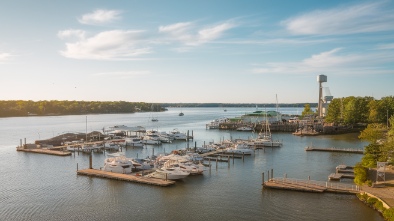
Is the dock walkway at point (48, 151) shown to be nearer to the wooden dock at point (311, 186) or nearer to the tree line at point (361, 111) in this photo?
the wooden dock at point (311, 186)

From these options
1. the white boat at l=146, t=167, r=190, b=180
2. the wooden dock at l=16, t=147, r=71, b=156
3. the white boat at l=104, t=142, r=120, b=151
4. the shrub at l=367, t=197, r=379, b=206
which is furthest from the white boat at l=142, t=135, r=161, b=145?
the shrub at l=367, t=197, r=379, b=206

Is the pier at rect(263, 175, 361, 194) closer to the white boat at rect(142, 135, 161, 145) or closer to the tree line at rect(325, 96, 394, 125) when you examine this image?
the white boat at rect(142, 135, 161, 145)

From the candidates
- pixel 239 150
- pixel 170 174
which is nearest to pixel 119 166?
pixel 170 174

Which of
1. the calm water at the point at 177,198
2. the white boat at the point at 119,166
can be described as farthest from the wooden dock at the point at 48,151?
the white boat at the point at 119,166

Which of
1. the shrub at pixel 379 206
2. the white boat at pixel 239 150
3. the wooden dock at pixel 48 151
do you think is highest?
the white boat at pixel 239 150

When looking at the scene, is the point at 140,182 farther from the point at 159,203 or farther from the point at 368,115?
the point at 368,115
